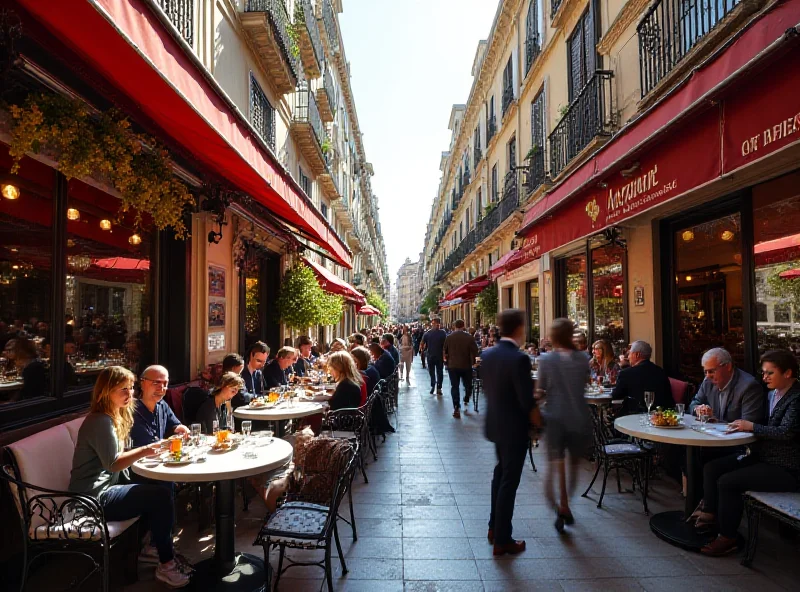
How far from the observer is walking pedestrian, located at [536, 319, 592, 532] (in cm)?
424

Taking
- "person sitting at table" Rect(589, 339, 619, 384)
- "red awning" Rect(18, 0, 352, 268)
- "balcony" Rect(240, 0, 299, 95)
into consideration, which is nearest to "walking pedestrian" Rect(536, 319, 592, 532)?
"red awning" Rect(18, 0, 352, 268)

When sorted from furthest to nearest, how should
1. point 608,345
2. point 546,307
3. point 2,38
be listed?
point 546,307 < point 608,345 < point 2,38

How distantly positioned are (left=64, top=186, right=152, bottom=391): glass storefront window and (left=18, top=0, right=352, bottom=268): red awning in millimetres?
1597

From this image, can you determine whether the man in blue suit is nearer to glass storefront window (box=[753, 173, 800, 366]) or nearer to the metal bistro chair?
the metal bistro chair

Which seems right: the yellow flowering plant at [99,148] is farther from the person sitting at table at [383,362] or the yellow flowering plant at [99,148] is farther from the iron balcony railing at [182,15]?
the person sitting at table at [383,362]

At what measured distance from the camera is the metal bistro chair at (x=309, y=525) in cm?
331

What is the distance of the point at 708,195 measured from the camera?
592 cm

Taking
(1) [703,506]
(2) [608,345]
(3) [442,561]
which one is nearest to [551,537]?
(3) [442,561]

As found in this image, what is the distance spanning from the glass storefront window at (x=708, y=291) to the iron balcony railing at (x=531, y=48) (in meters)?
8.69

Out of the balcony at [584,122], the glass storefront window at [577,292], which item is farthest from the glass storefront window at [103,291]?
the glass storefront window at [577,292]

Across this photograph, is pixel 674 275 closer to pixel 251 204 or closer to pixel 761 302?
pixel 761 302

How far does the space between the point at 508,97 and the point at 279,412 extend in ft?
48.8

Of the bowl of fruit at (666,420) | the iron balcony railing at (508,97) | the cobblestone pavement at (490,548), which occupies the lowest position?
the cobblestone pavement at (490,548)

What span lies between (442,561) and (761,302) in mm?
4338
